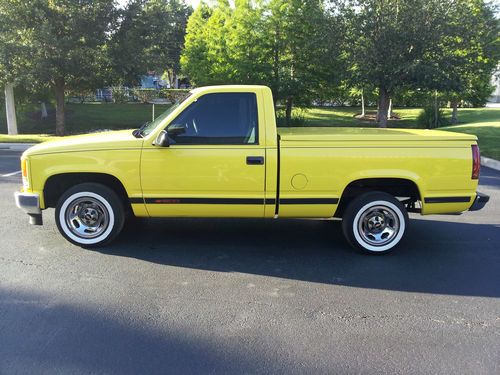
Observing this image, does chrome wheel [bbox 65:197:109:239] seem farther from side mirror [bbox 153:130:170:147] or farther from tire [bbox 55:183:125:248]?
side mirror [bbox 153:130:170:147]

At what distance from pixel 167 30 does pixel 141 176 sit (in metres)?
15.9

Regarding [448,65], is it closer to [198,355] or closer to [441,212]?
[441,212]

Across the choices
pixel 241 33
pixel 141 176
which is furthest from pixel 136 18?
pixel 141 176

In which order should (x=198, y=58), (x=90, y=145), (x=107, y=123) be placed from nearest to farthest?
(x=90, y=145)
(x=198, y=58)
(x=107, y=123)

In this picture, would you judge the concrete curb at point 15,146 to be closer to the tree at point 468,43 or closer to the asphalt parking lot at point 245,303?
the asphalt parking lot at point 245,303

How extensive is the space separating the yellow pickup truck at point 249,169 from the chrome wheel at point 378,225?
12 millimetres

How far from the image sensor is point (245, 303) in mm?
3818

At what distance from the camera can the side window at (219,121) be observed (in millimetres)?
4781

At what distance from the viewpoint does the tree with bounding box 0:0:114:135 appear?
15680 millimetres

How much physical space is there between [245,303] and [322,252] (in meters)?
1.57

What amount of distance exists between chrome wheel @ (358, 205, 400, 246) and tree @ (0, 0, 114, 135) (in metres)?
Answer: 14.2

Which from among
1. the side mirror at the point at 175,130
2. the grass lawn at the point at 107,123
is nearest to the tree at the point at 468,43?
the grass lawn at the point at 107,123

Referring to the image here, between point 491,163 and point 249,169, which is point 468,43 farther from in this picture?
point 249,169

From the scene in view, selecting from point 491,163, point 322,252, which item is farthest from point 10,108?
point 491,163
